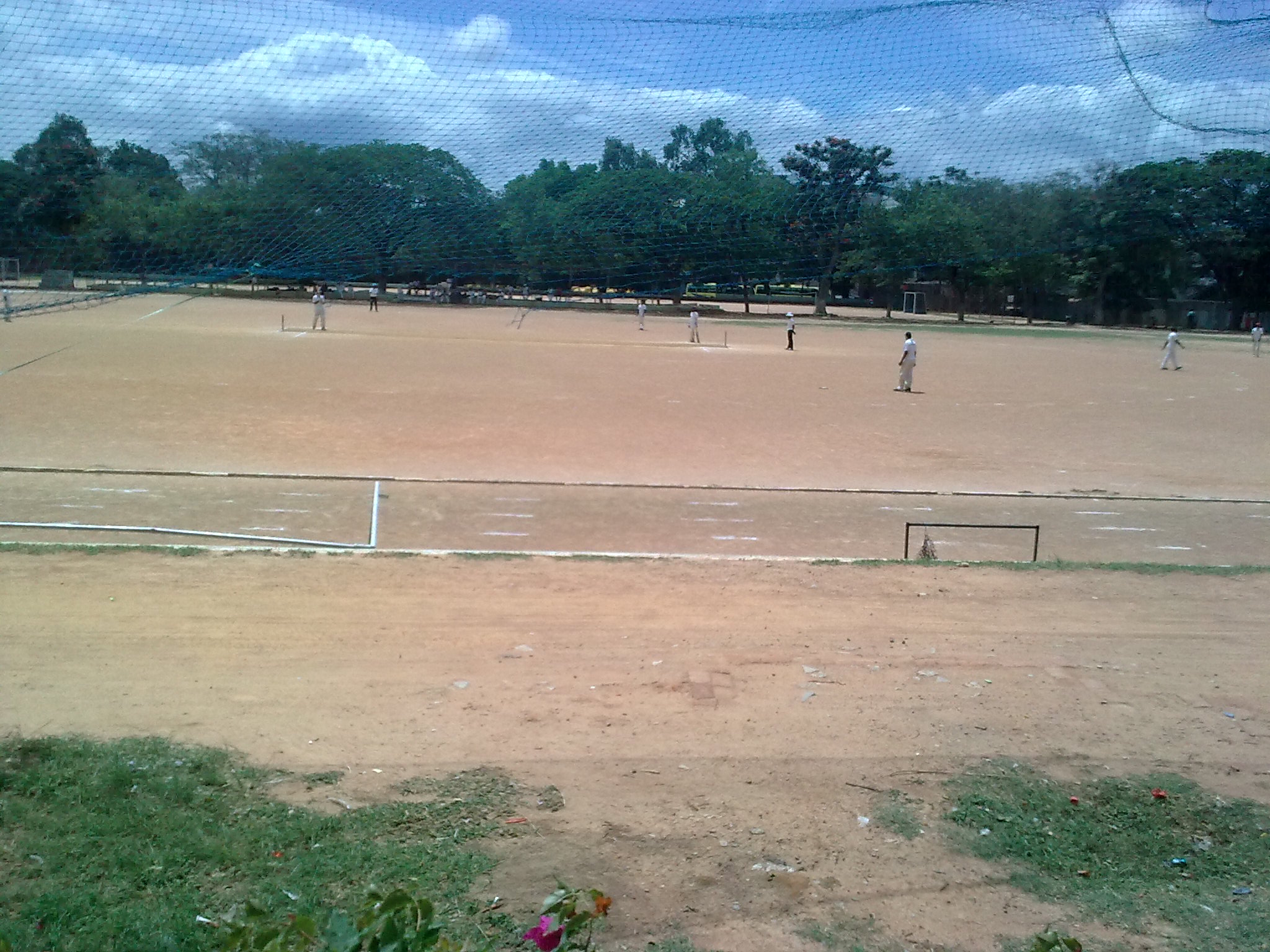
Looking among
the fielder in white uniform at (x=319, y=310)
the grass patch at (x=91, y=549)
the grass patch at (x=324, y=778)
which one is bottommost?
the grass patch at (x=324, y=778)

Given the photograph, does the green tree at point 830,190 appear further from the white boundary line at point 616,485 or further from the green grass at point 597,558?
the green grass at point 597,558

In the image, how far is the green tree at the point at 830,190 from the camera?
1278 cm

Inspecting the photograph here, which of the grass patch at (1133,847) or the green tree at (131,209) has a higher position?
the green tree at (131,209)

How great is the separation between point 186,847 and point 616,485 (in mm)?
9123

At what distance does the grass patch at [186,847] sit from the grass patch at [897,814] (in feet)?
5.25

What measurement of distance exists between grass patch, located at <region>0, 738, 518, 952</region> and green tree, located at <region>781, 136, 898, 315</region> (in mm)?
9698

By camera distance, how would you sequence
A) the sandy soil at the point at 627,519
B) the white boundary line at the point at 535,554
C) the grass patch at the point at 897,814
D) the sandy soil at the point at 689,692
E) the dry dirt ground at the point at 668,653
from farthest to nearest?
the sandy soil at the point at 627,519 < the white boundary line at the point at 535,554 < the grass patch at the point at 897,814 < the dry dirt ground at the point at 668,653 < the sandy soil at the point at 689,692

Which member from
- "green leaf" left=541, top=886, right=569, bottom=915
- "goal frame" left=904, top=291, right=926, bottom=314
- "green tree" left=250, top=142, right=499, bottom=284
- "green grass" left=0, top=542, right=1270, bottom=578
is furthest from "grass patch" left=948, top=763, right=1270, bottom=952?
"goal frame" left=904, top=291, right=926, bottom=314

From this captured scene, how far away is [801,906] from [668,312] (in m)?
55.0

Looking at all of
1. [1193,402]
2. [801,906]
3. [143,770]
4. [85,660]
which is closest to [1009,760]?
[801,906]

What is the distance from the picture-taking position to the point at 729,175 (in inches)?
509

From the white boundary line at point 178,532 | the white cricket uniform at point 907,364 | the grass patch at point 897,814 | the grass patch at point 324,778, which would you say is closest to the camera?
the grass patch at point 897,814

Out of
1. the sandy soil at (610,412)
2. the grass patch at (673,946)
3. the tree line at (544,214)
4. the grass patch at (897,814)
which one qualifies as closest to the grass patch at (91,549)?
the tree line at (544,214)

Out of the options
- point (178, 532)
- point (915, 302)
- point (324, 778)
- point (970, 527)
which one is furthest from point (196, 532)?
point (915, 302)
